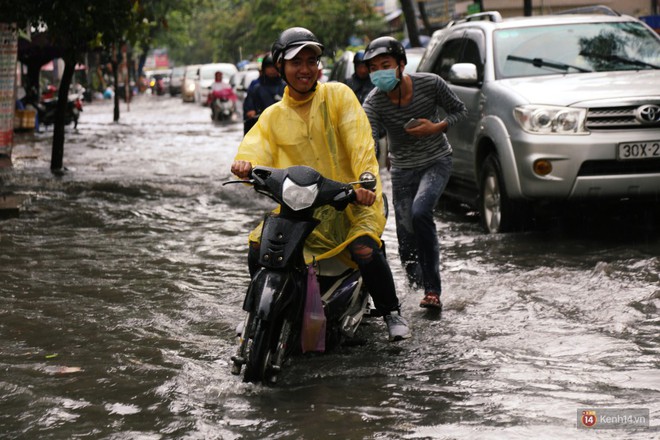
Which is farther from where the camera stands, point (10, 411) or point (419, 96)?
point (419, 96)

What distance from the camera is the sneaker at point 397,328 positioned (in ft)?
19.6

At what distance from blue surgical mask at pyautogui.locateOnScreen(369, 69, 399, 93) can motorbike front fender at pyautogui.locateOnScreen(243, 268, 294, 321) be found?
1.95m

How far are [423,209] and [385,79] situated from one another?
2.77 feet

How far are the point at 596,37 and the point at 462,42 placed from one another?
1.41 meters

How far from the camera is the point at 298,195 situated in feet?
16.8

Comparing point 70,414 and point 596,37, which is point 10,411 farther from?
point 596,37

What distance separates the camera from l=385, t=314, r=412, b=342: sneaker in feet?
19.6

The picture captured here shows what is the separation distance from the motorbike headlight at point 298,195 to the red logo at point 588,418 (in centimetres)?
156

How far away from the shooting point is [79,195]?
13.7 m

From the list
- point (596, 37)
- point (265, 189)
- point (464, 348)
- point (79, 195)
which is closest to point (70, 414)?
point (265, 189)

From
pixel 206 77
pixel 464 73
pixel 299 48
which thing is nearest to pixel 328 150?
pixel 299 48

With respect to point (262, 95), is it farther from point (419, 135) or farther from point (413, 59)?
point (419, 135)

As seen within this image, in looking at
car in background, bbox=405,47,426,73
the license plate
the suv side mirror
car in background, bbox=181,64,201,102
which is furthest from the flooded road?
car in background, bbox=181,64,201,102

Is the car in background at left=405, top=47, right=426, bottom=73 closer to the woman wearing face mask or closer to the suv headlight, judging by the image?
the suv headlight
